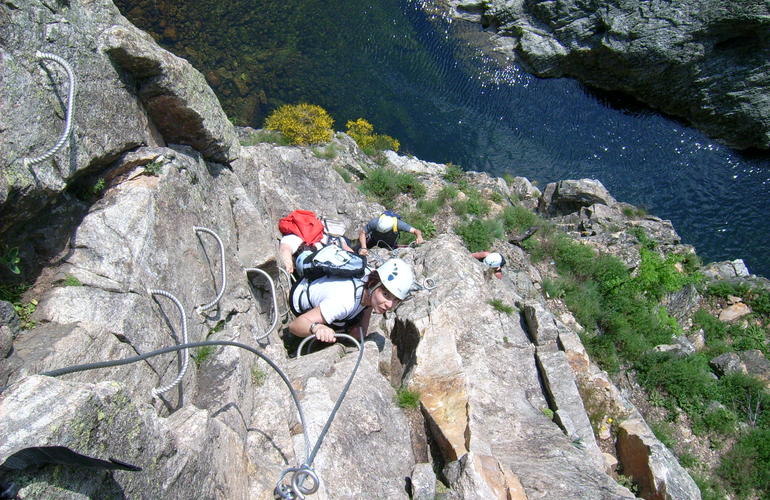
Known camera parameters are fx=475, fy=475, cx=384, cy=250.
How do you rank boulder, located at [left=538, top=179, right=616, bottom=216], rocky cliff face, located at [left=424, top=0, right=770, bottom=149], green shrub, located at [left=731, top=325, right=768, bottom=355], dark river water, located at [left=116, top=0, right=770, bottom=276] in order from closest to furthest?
green shrub, located at [left=731, top=325, right=768, bottom=355] < boulder, located at [left=538, top=179, right=616, bottom=216] < dark river water, located at [left=116, top=0, right=770, bottom=276] < rocky cliff face, located at [left=424, top=0, right=770, bottom=149]

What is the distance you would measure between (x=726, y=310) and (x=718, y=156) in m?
15.7

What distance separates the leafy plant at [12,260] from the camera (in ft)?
10.3

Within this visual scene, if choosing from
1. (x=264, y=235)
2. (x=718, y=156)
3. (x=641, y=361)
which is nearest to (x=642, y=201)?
(x=718, y=156)

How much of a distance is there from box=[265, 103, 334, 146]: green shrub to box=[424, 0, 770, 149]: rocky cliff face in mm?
18399

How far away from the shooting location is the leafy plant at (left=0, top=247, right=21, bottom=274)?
3137mm

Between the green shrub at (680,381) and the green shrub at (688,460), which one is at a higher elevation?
the green shrub at (680,381)

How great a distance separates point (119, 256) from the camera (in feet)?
12.4

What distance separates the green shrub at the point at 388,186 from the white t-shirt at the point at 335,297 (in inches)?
261

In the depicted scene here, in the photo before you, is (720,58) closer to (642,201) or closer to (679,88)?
(679,88)

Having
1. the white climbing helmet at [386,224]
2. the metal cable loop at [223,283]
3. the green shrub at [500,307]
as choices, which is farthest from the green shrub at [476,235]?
the metal cable loop at [223,283]

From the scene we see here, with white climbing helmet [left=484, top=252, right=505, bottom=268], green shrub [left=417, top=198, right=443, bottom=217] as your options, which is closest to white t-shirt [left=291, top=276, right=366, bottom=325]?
white climbing helmet [left=484, top=252, right=505, bottom=268]

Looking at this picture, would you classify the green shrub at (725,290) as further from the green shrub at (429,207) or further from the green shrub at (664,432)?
the green shrub at (429,207)

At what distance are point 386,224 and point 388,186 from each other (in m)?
3.96

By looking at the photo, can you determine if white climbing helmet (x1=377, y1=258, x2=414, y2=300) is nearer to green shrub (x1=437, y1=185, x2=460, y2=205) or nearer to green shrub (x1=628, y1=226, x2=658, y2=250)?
green shrub (x1=437, y1=185, x2=460, y2=205)
